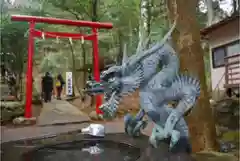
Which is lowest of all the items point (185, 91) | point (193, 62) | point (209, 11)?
point (185, 91)

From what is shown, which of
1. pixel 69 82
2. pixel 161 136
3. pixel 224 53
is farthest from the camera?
pixel 69 82

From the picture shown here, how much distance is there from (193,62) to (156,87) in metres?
1.17

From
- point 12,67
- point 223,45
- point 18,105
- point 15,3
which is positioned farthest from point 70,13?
point 223,45

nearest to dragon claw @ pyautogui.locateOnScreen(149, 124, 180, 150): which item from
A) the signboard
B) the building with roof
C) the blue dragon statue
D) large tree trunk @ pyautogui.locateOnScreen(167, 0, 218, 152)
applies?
the blue dragon statue

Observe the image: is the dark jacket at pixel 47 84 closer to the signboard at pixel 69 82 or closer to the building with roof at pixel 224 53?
the signboard at pixel 69 82

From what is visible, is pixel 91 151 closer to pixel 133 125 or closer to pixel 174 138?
pixel 133 125

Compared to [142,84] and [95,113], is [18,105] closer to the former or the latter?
[95,113]

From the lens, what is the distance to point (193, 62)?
3.11 meters

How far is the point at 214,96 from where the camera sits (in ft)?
28.7

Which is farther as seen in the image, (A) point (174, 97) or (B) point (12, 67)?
(B) point (12, 67)

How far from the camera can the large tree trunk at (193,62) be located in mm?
2982

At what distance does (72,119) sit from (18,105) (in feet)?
5.90

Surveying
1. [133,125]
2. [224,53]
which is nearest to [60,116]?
[133,125]

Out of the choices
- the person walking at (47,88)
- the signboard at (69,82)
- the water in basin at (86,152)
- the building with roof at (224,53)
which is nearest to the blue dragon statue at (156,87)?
the water in basin at (86,152)
